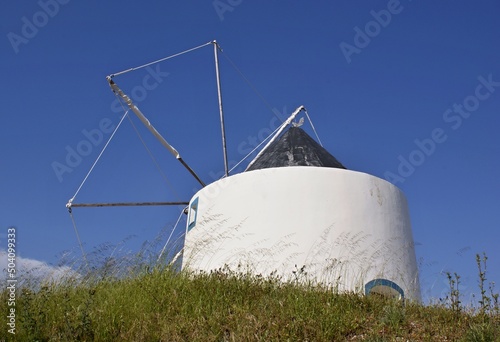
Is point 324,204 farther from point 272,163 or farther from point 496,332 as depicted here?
point 496,332

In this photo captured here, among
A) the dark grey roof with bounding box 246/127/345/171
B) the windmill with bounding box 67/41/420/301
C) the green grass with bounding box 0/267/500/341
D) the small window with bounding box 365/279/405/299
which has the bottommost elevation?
the green grass with bounding box 0/267/500/341

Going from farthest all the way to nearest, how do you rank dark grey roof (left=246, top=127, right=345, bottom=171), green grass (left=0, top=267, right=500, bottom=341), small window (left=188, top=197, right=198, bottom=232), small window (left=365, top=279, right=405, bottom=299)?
1. dark grey roof (left=246, top=127, right=345, bottom=171)
2. small window (left=188, top=197, right=198, bottom=232)
3. small window (left=365, top=279, right=405, bottom=299)
4. green grass (left=0, top=267, right=500, bottom=341)

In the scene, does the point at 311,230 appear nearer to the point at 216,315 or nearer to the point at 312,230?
the point at 312,230

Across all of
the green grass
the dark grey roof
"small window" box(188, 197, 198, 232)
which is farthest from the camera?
the dark grey roof

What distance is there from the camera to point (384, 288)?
993cm

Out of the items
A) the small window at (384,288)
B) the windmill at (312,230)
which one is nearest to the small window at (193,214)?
the windmill at (312,230)

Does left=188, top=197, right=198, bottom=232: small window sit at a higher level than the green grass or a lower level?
higher

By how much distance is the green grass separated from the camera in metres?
5.86

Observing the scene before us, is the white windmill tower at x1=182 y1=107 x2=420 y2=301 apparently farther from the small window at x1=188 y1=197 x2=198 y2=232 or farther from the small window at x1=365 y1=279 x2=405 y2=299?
the small window at x1=188 y1=197 x2=198 y2=232

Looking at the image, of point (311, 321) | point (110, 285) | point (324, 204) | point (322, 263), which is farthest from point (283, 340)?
point (324, 204)

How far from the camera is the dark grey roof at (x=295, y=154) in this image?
11719mm

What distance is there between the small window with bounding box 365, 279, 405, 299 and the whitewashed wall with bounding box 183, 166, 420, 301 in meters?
0.06

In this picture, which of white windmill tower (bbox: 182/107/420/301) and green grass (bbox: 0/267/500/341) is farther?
white windmill tower (bbox: 182/107/420/301)

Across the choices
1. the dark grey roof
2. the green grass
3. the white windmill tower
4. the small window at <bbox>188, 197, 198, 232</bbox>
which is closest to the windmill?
the white windmill tower
